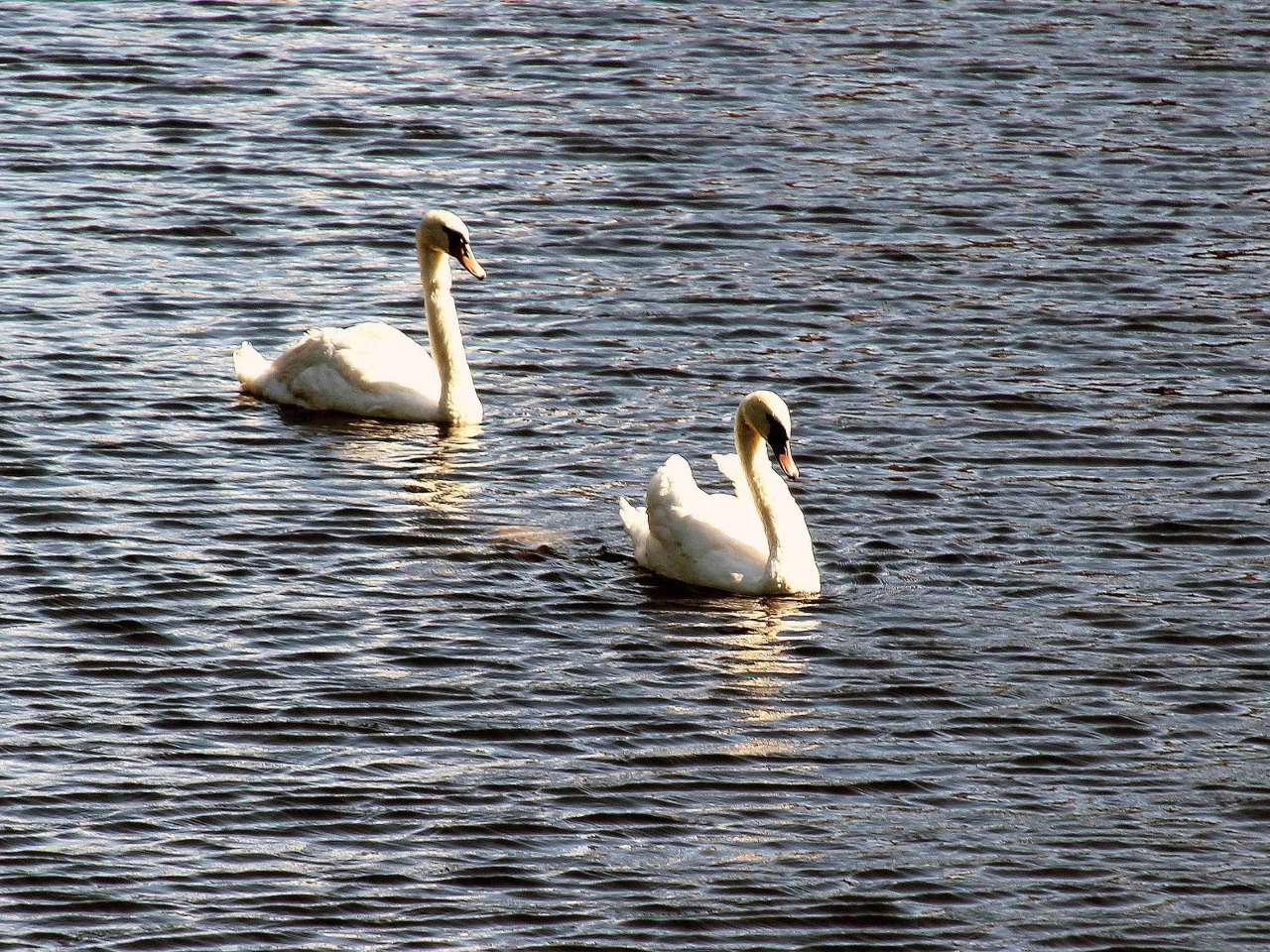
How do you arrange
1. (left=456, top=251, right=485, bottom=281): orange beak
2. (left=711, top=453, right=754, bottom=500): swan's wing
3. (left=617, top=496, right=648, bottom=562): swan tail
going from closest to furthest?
1. (left=617, top=496, right=648, bottom=562): swan tail
2. (left=711, top=453, right=754, bottom=500): swan's wing
3. (left=456, top=251, right=485, bottom=281): orange beak

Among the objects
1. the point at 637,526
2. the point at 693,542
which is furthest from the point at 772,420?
the point at 637,526

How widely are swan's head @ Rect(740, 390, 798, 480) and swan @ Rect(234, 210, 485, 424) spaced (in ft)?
9.53

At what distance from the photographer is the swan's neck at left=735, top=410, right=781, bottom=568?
11.4 meters

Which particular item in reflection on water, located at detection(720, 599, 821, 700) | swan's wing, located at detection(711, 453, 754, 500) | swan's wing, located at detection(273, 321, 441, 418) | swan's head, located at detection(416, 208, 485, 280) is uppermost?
swan's head, located at detection(416, 208, 485, 280)

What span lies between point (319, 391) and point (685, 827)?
240 inches

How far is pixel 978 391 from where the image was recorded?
1445cm

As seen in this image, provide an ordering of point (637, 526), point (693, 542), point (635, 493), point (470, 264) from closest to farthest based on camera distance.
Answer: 1. point (693, 542)
2. point (637, 526)
3. point (635, 493)
4. point (470, 264)

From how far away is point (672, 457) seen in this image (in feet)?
39.0

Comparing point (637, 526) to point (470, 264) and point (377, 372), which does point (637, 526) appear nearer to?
point (377, 372)

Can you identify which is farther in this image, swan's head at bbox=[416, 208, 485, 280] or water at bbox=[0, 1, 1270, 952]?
swan's head at bbox=[416, 208, 485, 280]

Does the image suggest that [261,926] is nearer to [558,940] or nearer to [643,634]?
[558,940]

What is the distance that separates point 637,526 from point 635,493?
2.72ft

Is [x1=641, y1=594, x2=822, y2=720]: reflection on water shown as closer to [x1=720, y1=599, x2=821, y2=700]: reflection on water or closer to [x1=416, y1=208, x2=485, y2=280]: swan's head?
[x1=720, y1=599, x2=821, y2=700]: reflection on water

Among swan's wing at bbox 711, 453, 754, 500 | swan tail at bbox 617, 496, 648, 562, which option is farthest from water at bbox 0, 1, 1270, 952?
swan's wing at bbox 711, 453, 754, 500
